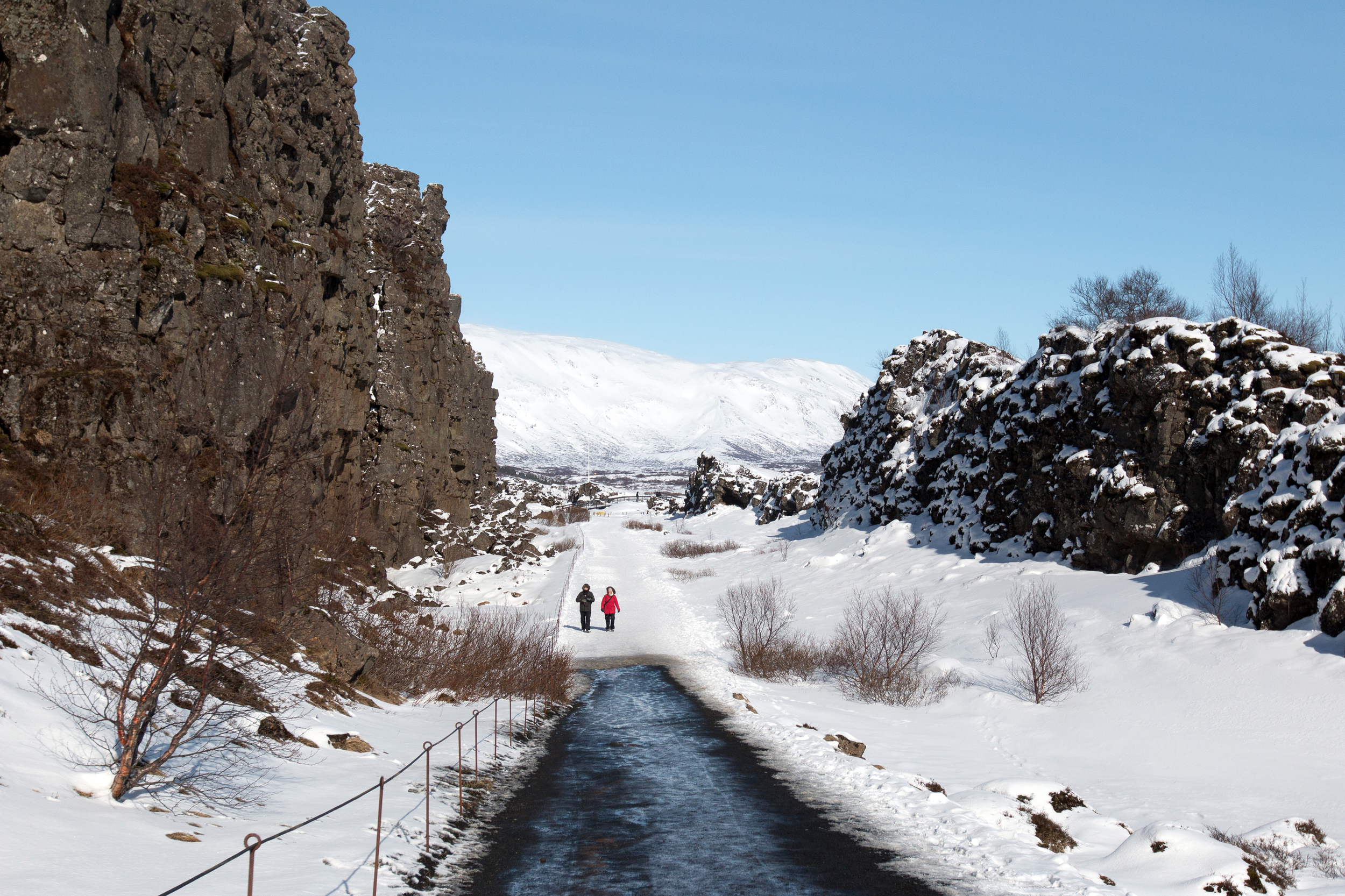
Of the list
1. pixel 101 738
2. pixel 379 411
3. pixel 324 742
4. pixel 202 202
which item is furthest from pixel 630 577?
pixel 101 738

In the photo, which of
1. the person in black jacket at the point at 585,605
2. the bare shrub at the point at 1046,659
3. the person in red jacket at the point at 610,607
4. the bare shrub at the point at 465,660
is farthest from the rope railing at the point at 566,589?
the bare shrub at the point at 1046,659

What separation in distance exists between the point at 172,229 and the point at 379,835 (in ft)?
53.5

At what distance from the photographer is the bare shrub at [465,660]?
2202 cm

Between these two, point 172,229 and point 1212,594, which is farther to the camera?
point 1212,594

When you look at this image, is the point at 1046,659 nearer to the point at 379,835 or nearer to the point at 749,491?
the point at 379,835

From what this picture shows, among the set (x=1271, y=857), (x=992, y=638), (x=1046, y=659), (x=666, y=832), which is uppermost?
(x=1046, y=659)

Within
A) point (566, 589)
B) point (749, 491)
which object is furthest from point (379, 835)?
point (749, 491)

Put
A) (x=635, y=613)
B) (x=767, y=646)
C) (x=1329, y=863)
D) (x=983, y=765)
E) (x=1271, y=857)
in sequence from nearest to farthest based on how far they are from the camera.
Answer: (x=1329, y=863), (x=1271, y=857), (x=983, y=765), (x=767, y=646), (x=635, y=613)

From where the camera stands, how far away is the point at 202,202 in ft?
70.2

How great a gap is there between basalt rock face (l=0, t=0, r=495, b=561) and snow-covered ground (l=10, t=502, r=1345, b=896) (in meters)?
4.26

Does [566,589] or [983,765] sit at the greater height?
[983,765]

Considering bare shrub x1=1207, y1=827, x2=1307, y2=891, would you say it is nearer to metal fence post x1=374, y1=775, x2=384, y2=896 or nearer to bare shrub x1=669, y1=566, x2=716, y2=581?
metal fence post x1=374, y1=775, x2=384, y2=896

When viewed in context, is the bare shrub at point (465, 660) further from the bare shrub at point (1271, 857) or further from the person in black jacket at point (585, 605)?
the bare shrub at point (1271, 857)

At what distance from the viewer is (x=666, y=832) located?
41.5ft
